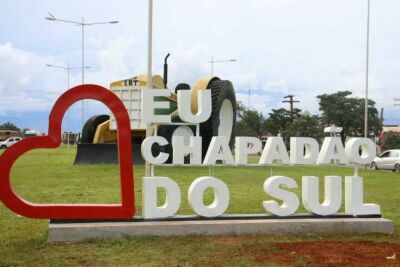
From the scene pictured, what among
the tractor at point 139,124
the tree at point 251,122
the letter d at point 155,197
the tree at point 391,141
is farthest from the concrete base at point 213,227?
the tree at point 251,122

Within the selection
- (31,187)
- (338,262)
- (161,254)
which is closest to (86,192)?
(31,187)

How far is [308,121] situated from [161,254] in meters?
57.9

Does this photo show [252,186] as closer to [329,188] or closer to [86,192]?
[86,192]

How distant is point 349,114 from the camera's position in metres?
60.5

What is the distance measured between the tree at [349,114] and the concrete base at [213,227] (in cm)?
5302

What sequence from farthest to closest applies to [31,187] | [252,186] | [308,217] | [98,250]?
[252,186] → [31,187] → [308,217] → [98,250]

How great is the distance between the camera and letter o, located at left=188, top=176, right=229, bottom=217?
8.52 meters

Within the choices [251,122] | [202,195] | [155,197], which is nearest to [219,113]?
[202,195]

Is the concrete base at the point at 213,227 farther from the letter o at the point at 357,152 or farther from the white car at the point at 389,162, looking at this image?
the white car at the point at 389,162

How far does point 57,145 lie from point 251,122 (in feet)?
242

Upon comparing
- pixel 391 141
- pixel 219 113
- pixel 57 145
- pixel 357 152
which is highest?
pixel 219 113

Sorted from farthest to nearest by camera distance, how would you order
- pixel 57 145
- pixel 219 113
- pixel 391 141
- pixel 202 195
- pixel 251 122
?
pixel 251 122
pixel 391 141
pixel 219 113
pixel 202 195
pixel 57 145

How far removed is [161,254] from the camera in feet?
23.4

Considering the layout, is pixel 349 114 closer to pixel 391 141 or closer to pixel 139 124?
pixel 391 141
